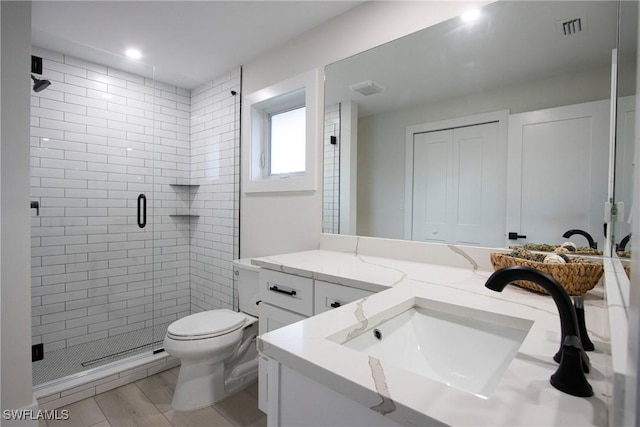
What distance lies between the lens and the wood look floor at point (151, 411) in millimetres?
1687

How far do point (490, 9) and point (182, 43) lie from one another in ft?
7.00

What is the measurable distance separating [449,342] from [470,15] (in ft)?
4.94

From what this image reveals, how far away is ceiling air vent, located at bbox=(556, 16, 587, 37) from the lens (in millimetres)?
1194

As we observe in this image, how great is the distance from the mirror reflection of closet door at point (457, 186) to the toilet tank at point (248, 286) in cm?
114

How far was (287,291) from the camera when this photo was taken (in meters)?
1.49

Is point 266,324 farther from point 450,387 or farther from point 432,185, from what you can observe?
point 450,387

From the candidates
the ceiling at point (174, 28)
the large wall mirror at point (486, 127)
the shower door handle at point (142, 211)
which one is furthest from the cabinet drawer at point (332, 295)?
the shower door handle at point (142, 211)

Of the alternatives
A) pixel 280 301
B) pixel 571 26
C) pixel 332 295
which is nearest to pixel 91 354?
pixel 280 301

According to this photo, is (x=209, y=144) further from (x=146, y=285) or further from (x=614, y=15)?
(x=614, y=15)

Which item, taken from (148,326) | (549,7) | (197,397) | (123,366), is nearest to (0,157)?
(123,366)

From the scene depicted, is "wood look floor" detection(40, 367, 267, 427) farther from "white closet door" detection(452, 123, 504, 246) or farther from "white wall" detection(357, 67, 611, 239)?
"white closet door" detection(452, 123, 504, 246)

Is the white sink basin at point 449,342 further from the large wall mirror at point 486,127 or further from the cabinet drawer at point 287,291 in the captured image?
the large wall mirror at point 486,127

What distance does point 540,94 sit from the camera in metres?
1.29

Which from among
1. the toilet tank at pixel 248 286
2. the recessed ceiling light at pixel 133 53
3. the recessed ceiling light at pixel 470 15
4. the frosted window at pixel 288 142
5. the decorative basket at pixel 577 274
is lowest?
the toilet tank at pixel 248 286
